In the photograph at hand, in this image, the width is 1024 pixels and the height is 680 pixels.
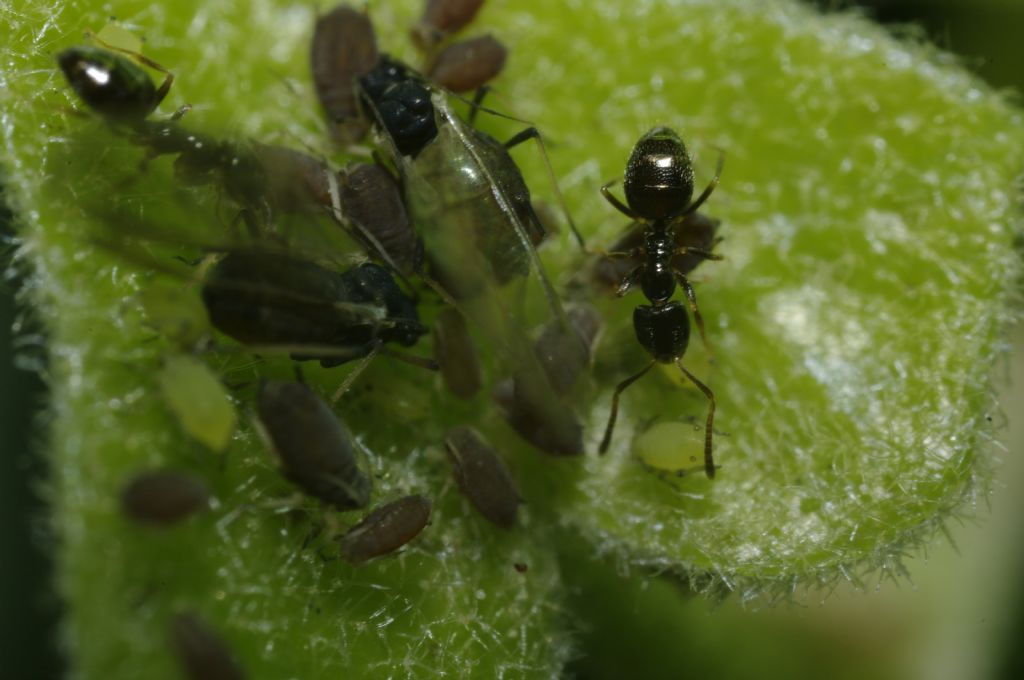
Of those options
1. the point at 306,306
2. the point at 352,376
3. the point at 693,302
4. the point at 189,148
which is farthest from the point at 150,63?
the point at 693,302

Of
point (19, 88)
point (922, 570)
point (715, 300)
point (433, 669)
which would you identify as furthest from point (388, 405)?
point (922, 570)

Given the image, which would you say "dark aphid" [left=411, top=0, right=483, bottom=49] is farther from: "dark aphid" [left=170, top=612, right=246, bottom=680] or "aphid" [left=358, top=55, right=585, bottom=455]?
"dark aphid" [left=170, top=612, right=246, bottom=680]

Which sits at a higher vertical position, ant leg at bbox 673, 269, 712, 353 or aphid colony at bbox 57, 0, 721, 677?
aphid colony at bbox 57, 0, 721, 677

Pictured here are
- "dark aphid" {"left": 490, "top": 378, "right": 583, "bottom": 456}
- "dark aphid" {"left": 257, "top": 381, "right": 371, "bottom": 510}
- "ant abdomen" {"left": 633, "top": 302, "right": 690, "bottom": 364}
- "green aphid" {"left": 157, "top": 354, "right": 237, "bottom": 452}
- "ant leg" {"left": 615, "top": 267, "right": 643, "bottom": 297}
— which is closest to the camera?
"green aphid" {"left": 157, "top": 354, "right": 237, "bottom": 452}

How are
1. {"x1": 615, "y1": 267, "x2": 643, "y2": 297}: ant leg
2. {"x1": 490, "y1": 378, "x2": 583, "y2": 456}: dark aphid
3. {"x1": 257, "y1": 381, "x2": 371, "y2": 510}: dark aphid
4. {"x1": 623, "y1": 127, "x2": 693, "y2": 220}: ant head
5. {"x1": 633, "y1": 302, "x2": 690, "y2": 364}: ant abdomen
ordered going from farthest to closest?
{"x1": 615, "y1": 267, "x2": 643, "y2": 297}: ant leg, {"x1": 623, "y1": 127, "x2": 693, "y2": 220}: ant head, {"x1": 633, "y1": 302, "x2": 690, "y2": 364}: ant abdomen, {"x1": 490, "y1": 378, "x2": 583, "y2": 456}: dark aphid, {"x1": 257, "y1": 381, "x2": 371, "y2": 510}: dark aphid

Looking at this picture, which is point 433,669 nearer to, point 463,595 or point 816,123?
point 463,595

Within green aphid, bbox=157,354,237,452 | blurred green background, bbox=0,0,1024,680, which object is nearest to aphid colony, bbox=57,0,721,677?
green aphid, bbox=157,354,237,452

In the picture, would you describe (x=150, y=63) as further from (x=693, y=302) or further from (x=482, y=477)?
(x=693, y=302)
